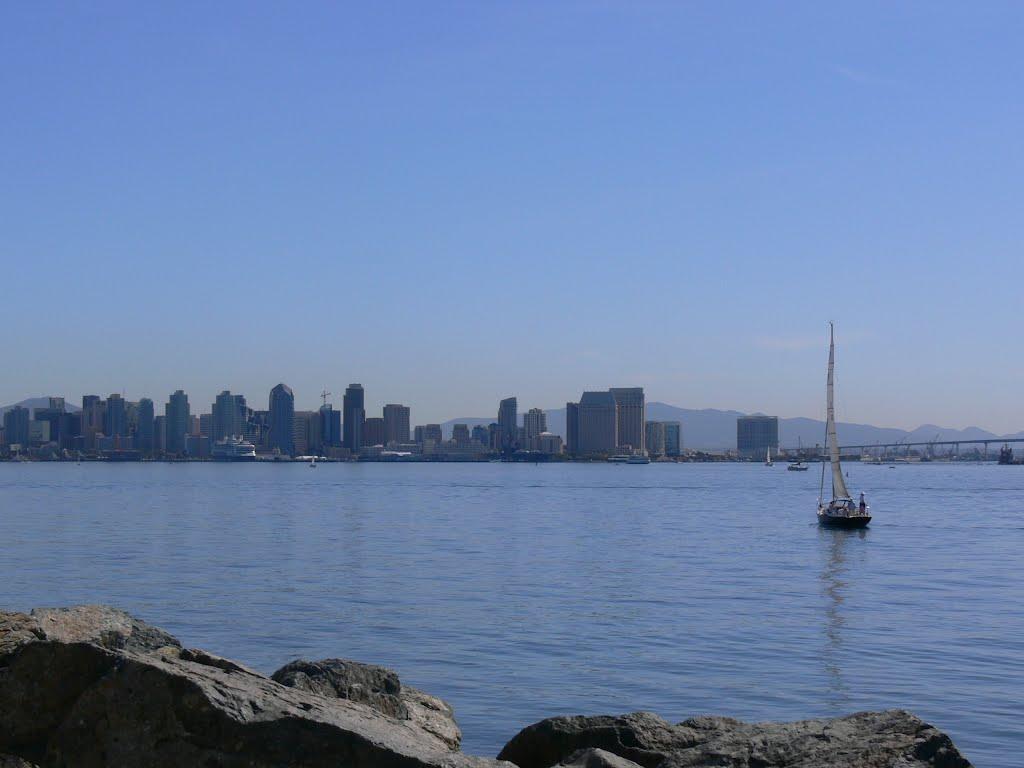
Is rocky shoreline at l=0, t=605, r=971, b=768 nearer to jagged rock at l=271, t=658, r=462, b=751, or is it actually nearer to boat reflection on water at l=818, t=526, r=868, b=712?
jagged rock at l=271, t=658, r=462, b=751

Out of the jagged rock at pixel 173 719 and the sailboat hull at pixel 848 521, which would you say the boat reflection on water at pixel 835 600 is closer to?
the sailboat hull at pixel 848 521

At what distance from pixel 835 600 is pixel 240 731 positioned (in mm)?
25114

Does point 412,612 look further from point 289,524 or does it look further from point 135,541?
point 289,524

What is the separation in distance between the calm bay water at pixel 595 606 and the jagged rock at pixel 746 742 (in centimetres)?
367

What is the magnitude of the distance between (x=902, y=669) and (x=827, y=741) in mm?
11804

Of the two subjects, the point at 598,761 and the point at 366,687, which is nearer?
the point at 598,761

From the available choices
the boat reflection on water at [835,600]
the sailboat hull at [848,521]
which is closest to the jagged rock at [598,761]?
the boat reflection on water at [835,600]

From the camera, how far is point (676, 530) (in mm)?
59875

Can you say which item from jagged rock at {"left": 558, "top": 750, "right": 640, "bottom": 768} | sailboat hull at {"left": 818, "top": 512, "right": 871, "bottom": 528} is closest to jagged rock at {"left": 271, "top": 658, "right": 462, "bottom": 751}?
jagged rock at {"left": 558, "top": 750, "right": 640, "bottom": 768}

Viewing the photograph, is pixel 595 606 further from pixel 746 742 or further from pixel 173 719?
pixel 173 719

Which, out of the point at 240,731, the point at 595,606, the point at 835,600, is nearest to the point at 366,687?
the point at 240,731

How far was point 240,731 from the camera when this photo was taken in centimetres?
873

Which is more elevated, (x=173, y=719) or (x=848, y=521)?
(x=173, y=719)

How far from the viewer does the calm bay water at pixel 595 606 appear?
18812 mm
